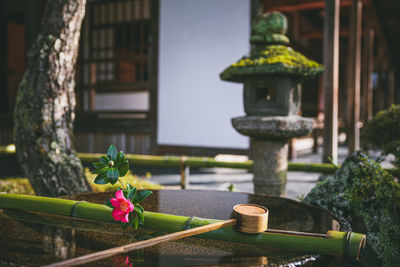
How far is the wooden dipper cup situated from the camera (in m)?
1.17

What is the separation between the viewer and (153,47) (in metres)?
7.12

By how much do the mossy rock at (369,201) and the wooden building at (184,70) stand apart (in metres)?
2.68

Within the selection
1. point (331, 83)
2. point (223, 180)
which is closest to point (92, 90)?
point (223, 180)

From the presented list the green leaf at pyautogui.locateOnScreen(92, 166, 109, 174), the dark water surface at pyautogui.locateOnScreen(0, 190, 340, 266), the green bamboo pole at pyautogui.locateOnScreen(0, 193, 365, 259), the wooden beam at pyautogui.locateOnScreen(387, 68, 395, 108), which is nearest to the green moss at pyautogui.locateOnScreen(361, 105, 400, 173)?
the dark water surface at pyautogui.locateOnScreen(0, 190, 340, 266)

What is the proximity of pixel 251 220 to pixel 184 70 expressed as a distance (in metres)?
5.91

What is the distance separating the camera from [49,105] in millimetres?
3066

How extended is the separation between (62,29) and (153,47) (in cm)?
414

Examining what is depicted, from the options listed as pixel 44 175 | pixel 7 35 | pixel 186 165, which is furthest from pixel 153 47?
pixel 7 35

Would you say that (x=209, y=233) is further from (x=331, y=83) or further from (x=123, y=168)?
(x=331, y=83)

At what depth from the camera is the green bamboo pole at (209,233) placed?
1117mm

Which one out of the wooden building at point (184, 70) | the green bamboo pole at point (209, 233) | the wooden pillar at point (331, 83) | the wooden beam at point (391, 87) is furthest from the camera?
the wooden beam at point (391, 87)

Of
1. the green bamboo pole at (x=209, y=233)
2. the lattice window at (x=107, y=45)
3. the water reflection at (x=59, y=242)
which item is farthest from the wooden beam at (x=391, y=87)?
the water reflection at (x=59, y=242)

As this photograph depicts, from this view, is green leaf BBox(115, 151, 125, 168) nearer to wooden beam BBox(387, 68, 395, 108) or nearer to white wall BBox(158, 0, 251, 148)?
white wall BBox(158, 0, 251, 148)

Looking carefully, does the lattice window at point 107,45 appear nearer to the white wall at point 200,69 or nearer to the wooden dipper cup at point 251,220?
the white wall at point 200,69
